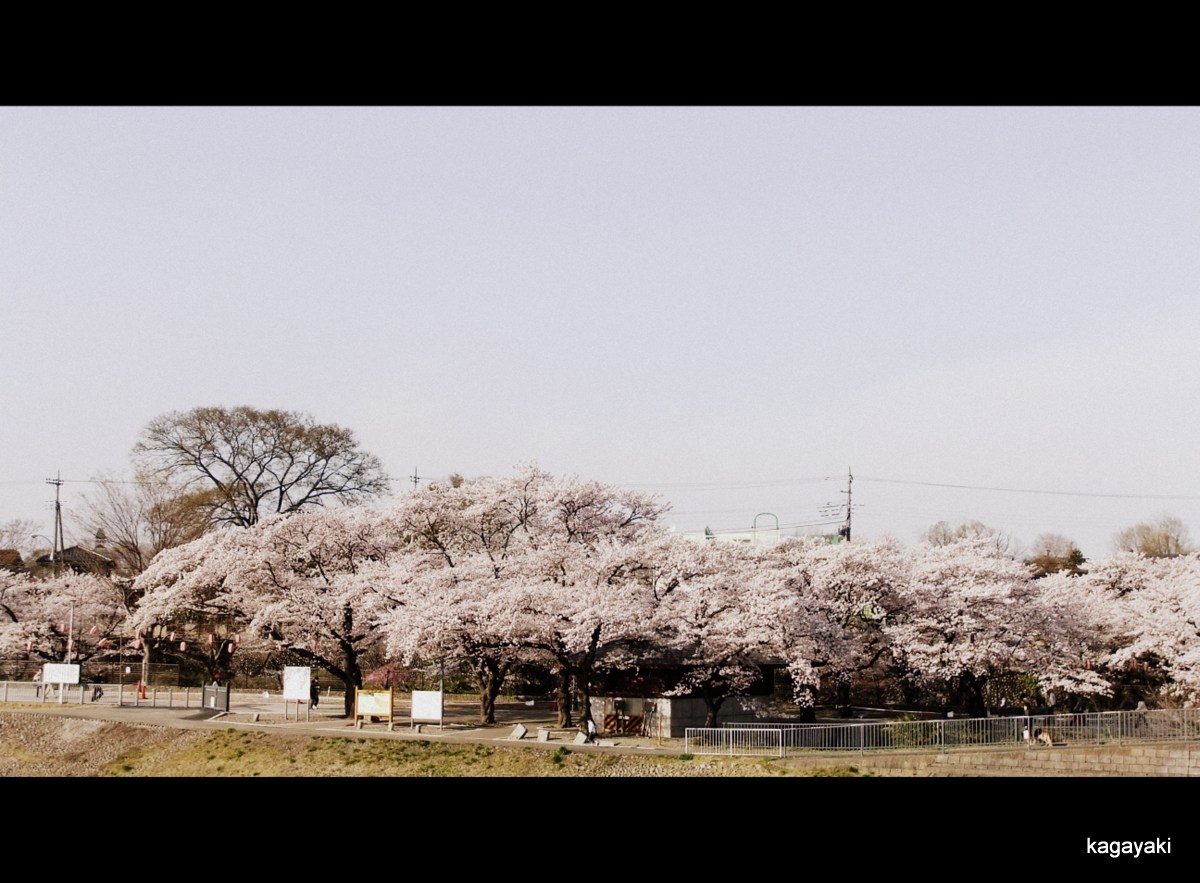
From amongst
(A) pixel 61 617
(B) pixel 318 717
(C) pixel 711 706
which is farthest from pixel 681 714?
(A) pixel 61 617

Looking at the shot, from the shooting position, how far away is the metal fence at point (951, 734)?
17.5m

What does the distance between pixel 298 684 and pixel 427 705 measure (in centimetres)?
328

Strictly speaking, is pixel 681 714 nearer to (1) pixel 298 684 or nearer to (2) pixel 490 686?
(2) pixel 490 686

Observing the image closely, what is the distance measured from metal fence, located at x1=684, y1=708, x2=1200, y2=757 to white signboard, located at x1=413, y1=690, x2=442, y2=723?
4.95 meters

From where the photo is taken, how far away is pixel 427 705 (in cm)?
2055

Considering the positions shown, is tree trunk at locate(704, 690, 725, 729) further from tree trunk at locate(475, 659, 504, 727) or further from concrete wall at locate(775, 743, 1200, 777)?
tree trunk at locate(475, 659, 504, 727)

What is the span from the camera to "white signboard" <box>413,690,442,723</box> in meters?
20.4

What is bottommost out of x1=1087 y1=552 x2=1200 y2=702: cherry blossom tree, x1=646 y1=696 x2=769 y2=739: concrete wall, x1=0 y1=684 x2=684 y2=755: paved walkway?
x1=0 y1=684 x2=684 y2=755: paved walkway

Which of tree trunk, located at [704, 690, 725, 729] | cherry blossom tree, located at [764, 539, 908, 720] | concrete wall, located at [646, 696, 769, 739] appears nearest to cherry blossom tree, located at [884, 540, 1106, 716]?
cherry blossom tree, located at [764, 539, 908, 720]

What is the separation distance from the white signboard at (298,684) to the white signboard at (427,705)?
110 inches

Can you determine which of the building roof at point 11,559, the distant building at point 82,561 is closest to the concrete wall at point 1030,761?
the distant building at point 82,561

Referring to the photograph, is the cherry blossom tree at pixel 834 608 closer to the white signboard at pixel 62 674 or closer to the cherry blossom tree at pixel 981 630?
the cherry blossom tree at pixel 981 630
